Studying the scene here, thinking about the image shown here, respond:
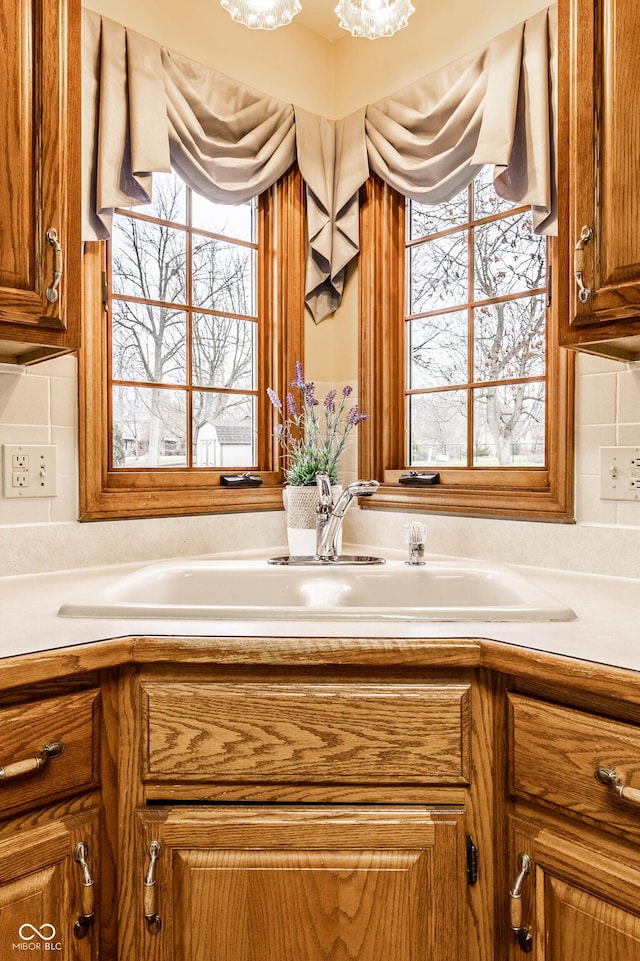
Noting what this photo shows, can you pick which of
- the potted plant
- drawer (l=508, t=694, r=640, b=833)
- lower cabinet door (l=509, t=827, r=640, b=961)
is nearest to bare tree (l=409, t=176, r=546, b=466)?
the potted plant

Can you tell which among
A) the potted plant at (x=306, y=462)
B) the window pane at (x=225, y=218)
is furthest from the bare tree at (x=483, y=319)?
the window pane at (x=225, y=218)

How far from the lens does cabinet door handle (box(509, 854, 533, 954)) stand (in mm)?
920

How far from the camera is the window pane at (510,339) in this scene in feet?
5.42

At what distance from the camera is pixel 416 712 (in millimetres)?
963

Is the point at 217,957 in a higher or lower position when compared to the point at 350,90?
lower

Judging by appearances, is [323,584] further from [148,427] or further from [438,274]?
[438,274]

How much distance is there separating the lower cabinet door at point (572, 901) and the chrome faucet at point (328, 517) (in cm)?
82

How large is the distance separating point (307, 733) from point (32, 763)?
38 cm

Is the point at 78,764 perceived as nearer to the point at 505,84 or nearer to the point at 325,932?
the point at 325,932

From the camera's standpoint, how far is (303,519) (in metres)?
1.72

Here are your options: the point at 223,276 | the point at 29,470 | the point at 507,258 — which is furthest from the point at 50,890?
the point at 507,258

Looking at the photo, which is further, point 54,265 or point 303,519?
point 303,519

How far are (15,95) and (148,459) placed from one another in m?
0.88

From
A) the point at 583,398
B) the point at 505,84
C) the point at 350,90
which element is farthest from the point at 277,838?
the point at 350,90
